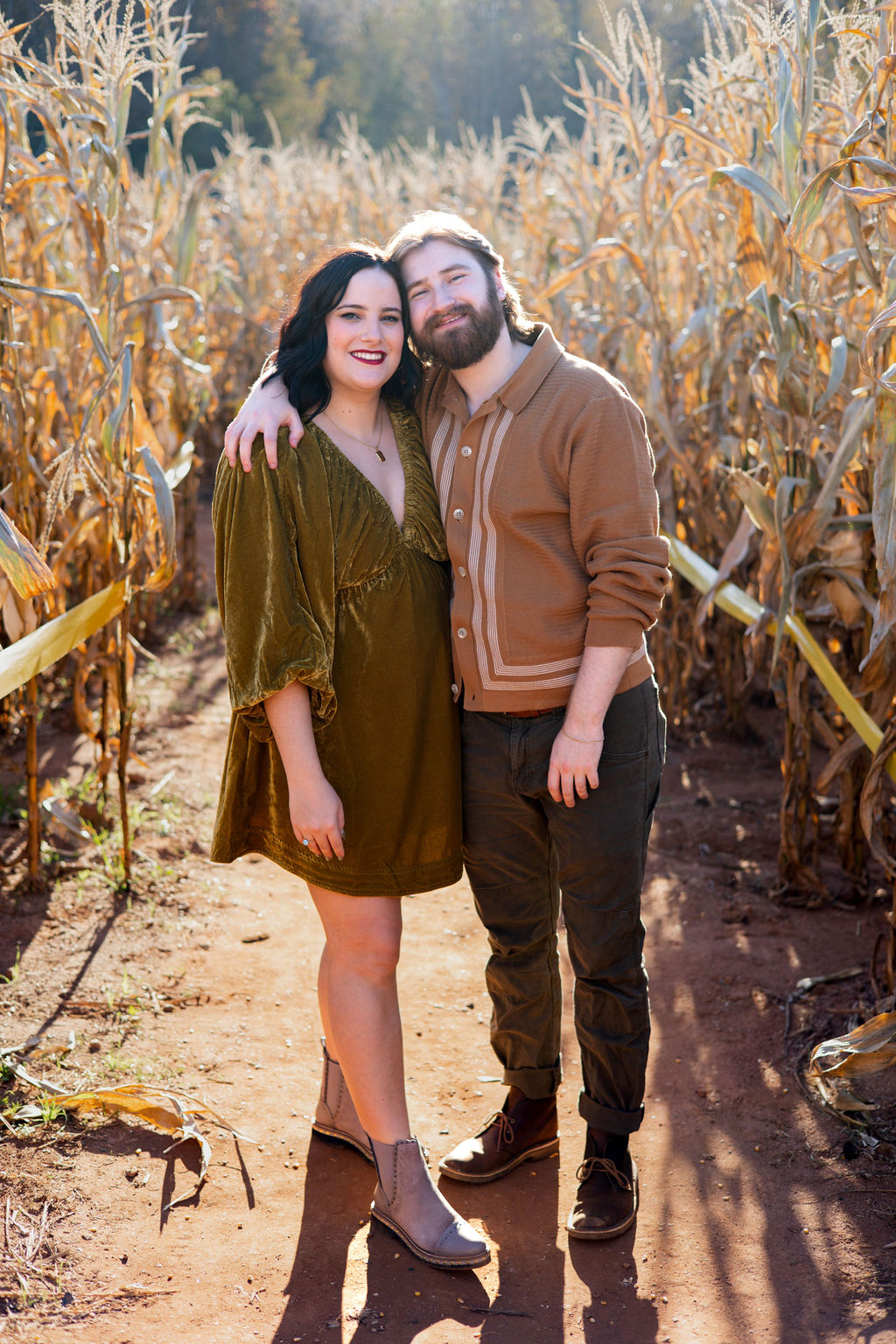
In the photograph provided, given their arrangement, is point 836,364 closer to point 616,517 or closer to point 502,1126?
point 616,517

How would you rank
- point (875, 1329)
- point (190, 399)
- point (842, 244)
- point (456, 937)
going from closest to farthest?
1. point (875, 1329)
2. point (456, 937)
3. point (842, 244)
4. point (190, 399)

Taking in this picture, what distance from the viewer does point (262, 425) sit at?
1951mm

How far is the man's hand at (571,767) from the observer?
2.02 meters

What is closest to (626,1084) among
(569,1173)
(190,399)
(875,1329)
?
(569,1173)

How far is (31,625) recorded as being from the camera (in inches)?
126

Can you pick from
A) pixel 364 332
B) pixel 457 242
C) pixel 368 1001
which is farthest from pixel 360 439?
pixel 368 1001

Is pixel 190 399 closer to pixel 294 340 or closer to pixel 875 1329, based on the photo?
pixel 294 340

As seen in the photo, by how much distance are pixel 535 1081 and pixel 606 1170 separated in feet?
0.82

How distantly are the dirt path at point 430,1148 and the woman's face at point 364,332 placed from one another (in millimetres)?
1719

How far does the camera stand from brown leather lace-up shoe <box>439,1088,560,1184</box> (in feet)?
7.81

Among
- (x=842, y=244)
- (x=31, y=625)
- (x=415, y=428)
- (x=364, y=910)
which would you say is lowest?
(x=364, y=910)

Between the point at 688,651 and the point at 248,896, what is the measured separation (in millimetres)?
2067

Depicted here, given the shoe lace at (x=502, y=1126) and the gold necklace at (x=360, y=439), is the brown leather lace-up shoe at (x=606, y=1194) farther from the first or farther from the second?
the gold necklace at (x=360, y=439)

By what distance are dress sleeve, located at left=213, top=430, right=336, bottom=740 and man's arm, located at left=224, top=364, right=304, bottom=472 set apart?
22 mm
